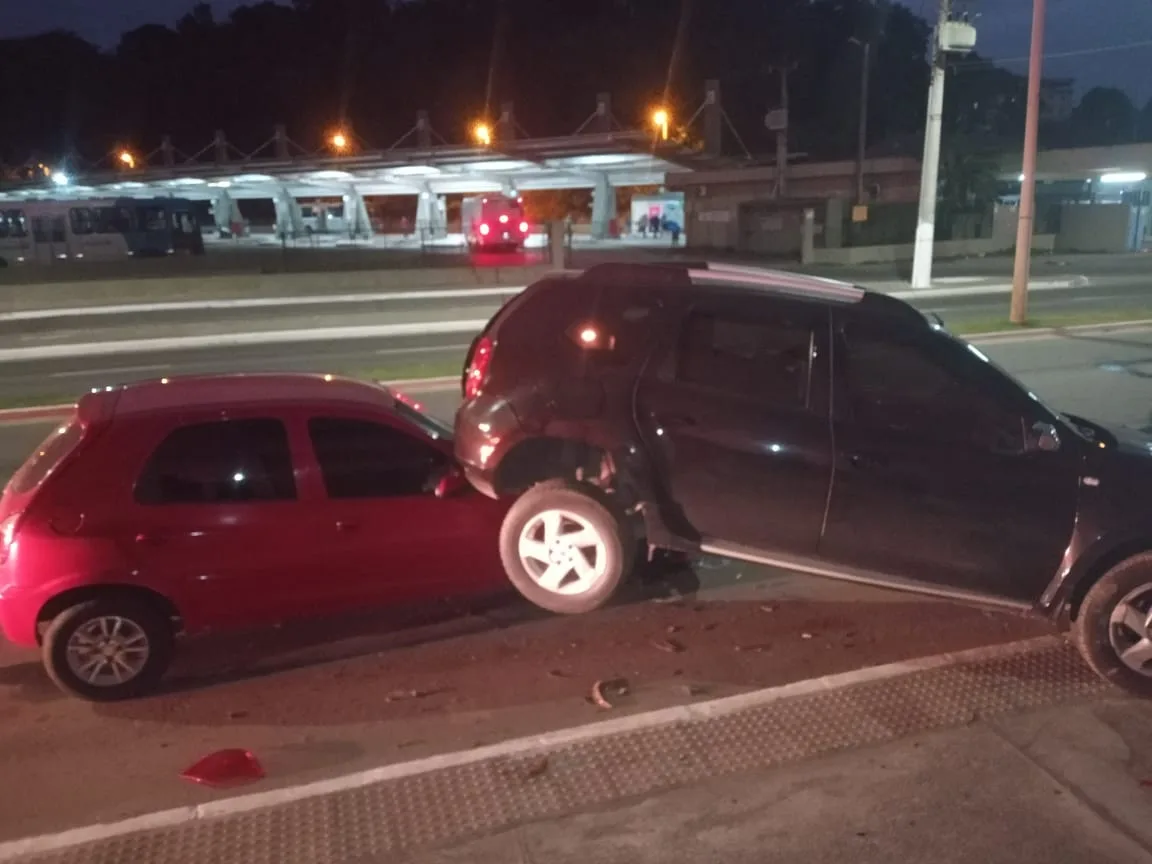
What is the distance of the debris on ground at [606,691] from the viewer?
5.00 meters

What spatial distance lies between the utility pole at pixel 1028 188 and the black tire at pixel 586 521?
15.2 metres

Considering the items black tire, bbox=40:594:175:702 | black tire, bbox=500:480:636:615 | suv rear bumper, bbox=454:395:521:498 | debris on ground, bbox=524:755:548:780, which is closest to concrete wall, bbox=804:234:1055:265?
suv rear bumper, bbox=454:395:521:498

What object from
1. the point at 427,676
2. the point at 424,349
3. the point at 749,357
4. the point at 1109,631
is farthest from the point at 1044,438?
the point at 424,349

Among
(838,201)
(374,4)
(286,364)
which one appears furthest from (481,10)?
(286,364)

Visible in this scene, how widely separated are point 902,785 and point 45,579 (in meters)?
3.82

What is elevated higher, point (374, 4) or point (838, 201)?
point (374, 4)

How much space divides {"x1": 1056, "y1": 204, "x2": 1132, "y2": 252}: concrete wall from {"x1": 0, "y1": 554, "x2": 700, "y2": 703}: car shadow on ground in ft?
164

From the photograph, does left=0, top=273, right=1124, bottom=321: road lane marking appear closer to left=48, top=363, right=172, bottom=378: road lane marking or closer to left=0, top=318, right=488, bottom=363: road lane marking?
left=0, top=318, right=488, bottom=363: road lane marking

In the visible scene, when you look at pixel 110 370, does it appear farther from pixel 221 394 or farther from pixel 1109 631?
pixel 1109 631

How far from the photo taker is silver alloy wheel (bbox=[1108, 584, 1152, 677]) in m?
4.99

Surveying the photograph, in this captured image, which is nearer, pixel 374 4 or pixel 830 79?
pixel 830 79

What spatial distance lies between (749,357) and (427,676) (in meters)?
2.26

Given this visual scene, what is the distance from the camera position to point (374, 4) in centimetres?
9338

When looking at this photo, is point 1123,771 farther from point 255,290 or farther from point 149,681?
point 255,290
